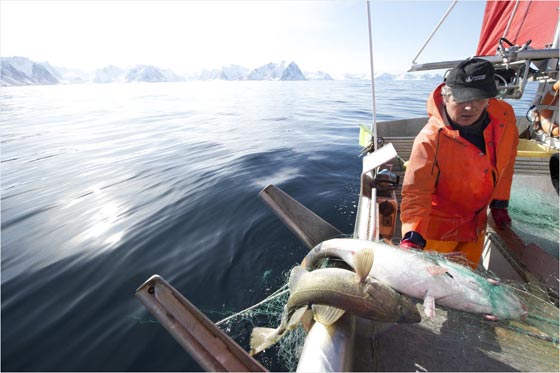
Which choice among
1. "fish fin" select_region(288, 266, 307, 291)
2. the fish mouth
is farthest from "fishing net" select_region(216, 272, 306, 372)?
the fish mouth

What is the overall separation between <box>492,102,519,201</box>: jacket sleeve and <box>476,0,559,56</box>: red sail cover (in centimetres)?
464

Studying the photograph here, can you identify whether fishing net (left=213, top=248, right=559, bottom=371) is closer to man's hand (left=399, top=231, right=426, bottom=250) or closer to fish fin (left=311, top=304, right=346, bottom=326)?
man's hand (left=399, top=231, right=426, bottom=250)

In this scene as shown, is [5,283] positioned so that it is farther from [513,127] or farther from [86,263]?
[513,127]

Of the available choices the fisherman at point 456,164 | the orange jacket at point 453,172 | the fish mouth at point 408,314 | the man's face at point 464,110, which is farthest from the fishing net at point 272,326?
the man's face at point 464,110

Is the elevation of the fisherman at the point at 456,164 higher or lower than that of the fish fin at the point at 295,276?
higher

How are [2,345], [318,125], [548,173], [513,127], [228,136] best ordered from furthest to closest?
[318,125] → [228,136] → [548,173] → [2,345] → [513,127]

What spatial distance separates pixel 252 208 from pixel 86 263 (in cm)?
377

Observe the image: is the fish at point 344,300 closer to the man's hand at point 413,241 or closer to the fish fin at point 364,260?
the fish fin at point 364,260

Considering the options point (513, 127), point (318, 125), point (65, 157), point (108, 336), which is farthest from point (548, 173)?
point (65, 157)

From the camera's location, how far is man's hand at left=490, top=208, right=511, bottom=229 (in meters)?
3.65

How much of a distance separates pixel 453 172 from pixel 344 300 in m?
2.11

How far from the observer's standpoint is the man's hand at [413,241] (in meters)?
2.90

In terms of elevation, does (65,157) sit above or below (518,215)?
above

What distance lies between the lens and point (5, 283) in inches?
193
